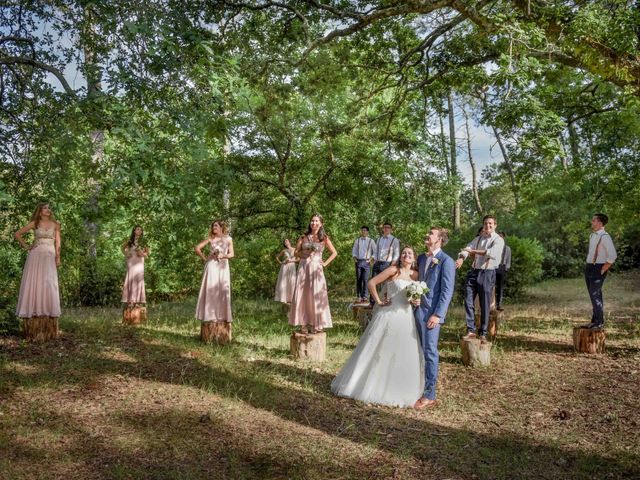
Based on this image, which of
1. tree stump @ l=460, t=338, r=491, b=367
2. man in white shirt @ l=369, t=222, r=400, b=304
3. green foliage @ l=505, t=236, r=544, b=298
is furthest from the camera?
green foliage @ l=505, t=236, r=544, b=298

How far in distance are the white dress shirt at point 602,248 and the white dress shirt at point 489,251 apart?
1.70 meters

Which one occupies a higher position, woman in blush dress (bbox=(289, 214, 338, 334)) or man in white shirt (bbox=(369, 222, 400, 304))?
man in white shirt (bbox=(369, 222, 400, 304))

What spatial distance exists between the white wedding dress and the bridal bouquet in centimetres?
20

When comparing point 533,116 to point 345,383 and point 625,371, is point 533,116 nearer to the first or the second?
point 625,371

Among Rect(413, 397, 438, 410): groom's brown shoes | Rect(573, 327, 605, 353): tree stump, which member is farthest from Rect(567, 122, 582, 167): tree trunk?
Rect(413, 397, 438, 410): groom's brown shoes

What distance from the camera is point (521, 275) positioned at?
61.5 ft

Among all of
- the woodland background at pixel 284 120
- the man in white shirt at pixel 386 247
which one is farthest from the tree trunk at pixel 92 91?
the man in white shirt at pixel 386 247

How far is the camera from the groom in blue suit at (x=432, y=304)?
669cm

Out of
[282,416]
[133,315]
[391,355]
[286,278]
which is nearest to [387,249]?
[286,278]

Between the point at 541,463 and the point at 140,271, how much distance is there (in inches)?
406

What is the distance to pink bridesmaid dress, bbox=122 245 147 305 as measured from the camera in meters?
13.0

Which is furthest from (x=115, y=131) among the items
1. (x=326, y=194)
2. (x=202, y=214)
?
(x=326, y=194)

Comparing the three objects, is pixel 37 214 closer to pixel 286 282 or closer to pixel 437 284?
pixel 437 284

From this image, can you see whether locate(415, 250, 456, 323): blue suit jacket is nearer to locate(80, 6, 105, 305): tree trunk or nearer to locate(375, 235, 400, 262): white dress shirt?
locate(80, 6, 105, 305): tree trunk
